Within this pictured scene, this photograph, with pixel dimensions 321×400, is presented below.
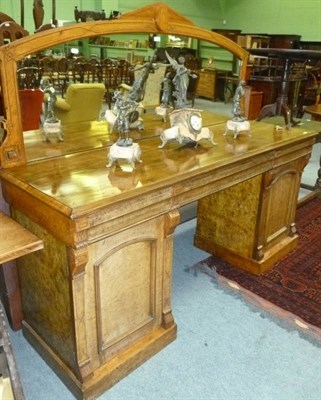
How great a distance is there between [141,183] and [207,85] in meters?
8.59

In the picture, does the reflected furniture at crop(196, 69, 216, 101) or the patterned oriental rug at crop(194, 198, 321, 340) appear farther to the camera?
the reflected furniture at crop(196, 69, 216, 101)

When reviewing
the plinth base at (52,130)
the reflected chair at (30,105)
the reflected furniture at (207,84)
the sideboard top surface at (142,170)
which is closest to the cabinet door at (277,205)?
the sideboard top surface at (142,170)

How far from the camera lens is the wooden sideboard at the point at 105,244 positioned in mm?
1285

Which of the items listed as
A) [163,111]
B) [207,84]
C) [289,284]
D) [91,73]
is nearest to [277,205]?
[289,284]

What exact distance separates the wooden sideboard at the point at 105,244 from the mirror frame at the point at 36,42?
3.8 inches

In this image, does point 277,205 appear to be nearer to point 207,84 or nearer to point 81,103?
point 81,103

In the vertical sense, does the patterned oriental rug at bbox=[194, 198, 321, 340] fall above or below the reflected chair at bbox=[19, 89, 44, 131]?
below

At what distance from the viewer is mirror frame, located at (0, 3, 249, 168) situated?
1.35 metres

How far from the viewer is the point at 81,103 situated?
3.24 metres

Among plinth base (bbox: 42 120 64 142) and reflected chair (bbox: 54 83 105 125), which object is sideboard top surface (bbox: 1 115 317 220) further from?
reflected chair (bbox: 54 83 105 125)

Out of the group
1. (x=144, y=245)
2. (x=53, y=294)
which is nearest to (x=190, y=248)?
(x=144, y=245)

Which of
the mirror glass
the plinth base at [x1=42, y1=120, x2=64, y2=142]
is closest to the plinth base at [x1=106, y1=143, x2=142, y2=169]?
the mirror glass

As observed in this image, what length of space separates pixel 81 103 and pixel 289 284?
2.19m

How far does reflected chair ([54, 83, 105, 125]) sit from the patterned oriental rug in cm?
133
